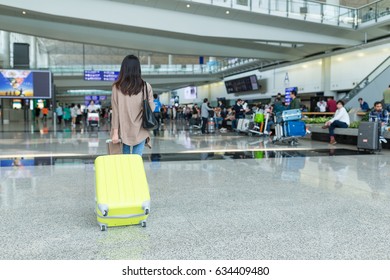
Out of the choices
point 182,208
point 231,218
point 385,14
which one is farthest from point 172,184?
point 385,14

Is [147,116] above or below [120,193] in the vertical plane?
above

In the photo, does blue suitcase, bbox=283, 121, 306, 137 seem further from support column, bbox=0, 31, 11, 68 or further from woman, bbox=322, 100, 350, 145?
support column, bbox=0, 31, 11, 68

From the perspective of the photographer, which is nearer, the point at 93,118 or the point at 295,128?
the point at 295,128

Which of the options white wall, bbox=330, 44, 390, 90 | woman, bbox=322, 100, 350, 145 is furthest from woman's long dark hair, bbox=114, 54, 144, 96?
white wall, bbox=330, 44, 390, 90

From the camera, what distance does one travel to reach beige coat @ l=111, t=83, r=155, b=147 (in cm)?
438

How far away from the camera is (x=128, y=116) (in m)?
4.40

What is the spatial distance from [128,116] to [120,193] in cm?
103

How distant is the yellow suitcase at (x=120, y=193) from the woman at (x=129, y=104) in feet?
1.69

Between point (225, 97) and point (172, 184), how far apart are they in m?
41.7

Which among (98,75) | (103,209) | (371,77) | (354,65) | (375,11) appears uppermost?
(375,11)

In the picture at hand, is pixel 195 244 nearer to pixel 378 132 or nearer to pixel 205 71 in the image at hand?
pixel 378 132

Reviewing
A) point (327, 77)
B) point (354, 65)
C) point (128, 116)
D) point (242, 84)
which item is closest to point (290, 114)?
point (128, 116)

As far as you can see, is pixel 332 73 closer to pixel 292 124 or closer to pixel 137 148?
pixel 292 124

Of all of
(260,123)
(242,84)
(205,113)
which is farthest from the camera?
(242,84)
